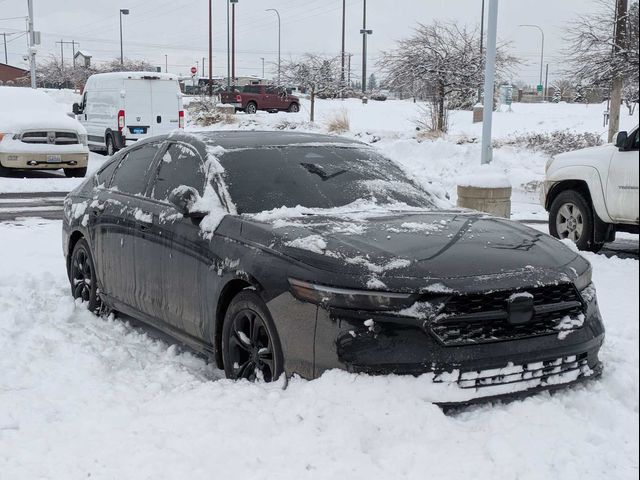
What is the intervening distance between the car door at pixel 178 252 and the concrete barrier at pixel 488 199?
5410mm

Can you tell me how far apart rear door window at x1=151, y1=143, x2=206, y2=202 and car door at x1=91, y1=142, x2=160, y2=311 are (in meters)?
0.19

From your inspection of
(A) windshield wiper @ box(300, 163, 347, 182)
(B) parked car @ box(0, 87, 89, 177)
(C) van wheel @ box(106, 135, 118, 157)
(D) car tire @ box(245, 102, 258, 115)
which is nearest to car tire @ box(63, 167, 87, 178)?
(B) parked car @ box(0, 87, 89, 177)

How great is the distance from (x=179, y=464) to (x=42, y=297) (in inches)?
150

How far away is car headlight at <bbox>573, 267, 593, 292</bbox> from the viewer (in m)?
3.97

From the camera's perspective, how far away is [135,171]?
19.8 feet

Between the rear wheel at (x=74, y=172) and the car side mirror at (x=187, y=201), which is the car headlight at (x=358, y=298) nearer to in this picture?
the car side mirror at (x=187, y=201)

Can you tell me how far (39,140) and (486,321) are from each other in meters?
15.4

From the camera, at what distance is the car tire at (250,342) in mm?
3959

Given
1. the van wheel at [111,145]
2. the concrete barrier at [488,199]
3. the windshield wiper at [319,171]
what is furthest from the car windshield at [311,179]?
the van wheel at [111,145]

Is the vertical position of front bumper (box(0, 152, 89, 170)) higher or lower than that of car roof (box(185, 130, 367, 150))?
lower

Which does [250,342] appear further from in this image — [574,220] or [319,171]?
[574,220]

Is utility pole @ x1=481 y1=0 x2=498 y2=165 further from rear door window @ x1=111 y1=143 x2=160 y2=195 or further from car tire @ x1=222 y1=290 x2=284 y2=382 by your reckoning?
car tire @ x1=222 y1=290 x2=284 y2=382

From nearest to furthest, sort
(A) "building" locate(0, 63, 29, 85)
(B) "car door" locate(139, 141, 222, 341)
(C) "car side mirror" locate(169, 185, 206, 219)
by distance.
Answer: (B) "car door" locate(139, 141, 222, 341) → (C) "car side mirror" locate(169, 185, 206, 219) → (A) "building" locate(0, 63, 29, 85)

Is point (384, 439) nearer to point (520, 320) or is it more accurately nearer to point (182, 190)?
point (520, 320)
